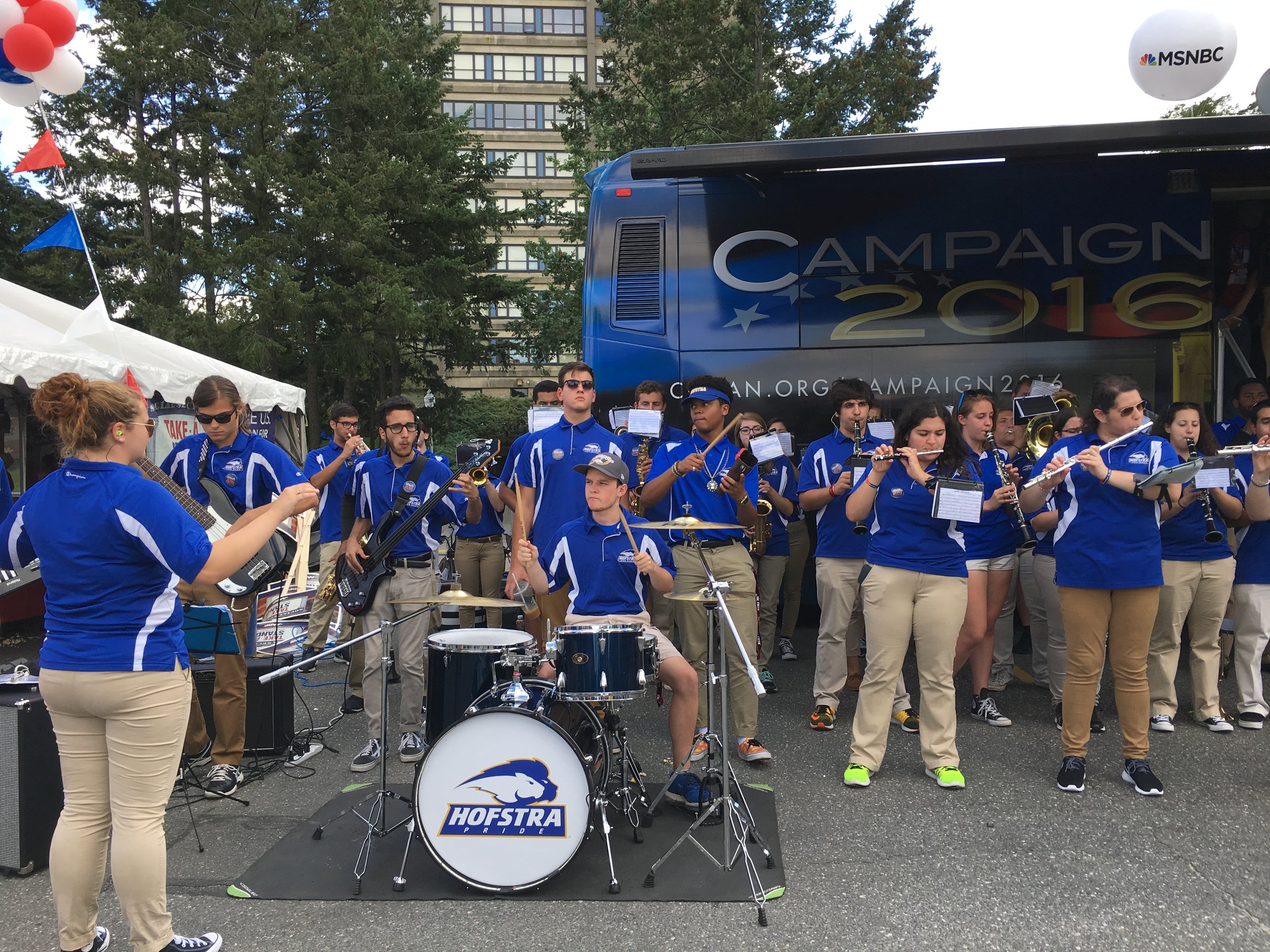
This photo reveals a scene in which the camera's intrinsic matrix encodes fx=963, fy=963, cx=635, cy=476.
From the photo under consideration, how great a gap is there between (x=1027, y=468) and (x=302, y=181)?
1755cm

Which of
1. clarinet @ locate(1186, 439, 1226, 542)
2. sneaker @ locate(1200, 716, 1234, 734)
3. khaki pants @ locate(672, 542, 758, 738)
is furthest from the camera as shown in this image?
sneaker @ locate(1200, 716, 1234, 734)

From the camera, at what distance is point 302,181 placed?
20.2 m

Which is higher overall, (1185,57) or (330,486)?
(1185,57)

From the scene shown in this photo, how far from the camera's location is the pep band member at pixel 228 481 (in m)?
5.23

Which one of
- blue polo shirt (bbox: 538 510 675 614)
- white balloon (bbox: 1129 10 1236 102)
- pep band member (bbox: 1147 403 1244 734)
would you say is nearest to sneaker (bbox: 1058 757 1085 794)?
pep band member (bbox: 1147 403 1244 734)

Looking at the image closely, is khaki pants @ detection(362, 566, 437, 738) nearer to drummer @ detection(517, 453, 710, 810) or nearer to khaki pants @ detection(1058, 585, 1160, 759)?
drummer @ detection(517, 453, 710, 810)

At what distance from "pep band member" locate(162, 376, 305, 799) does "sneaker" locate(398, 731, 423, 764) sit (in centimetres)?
87

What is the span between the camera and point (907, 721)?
5.98 m

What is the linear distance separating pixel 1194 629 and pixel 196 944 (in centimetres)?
572

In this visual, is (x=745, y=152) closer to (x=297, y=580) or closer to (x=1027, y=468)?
(x=1027, y=468)

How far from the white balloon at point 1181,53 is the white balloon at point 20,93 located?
871 centimetres

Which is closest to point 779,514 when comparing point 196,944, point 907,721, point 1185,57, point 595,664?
point 907,721

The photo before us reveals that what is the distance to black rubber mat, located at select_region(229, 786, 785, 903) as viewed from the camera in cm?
384

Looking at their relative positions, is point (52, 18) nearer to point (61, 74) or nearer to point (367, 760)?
point (61, 74)
